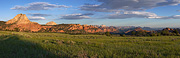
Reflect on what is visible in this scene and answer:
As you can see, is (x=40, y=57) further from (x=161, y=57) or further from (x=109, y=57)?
(x=161, y=57)

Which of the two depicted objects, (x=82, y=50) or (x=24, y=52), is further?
(x=82, y=50)

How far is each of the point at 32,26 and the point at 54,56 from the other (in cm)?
19941

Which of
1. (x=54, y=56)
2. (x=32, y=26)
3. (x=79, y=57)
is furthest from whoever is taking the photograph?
(x=32, y=26)

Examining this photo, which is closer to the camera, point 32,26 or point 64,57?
point 64,57

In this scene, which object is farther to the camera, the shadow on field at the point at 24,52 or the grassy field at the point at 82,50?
the grassy field at the point at 82,50

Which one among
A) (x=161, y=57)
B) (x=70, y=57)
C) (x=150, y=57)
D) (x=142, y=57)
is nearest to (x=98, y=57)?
(x=70, y=57)

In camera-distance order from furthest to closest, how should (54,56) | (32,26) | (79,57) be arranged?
(32,26), (54,56), (79,57)

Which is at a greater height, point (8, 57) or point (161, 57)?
point (8, 57)

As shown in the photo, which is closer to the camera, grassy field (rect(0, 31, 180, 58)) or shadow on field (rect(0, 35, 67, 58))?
shadow on field (rect(0, 35, 67, 58))

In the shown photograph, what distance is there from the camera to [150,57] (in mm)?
5156

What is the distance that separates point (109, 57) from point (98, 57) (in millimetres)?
480

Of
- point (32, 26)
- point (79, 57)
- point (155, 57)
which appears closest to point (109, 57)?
point (79, 57)

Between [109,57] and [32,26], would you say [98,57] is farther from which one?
[32,26]

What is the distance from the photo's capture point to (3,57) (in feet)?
16.8
